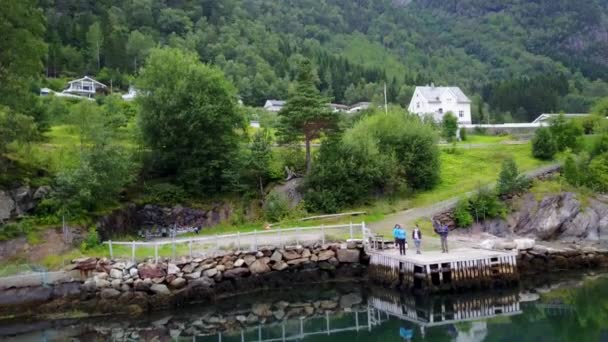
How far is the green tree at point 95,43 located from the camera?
4203 inches

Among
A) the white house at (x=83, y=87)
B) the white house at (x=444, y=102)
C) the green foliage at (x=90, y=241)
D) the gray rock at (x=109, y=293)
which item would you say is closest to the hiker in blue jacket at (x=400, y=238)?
the gray rock at (x=109, y=293)

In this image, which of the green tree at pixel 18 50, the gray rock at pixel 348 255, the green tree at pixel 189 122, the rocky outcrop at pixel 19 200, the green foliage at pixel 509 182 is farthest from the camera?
the green foliage at pixel 509 182

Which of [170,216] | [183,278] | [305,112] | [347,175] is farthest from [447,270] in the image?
[170,216]

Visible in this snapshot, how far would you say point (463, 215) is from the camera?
36375mm

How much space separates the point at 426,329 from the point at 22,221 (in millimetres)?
20406

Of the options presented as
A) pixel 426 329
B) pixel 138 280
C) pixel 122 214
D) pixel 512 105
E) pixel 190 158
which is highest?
pixel 512 105

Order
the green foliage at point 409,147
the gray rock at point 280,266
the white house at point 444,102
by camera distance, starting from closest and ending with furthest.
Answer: the gray rock at point 280,266
the green foliage at point 409,147
the white house at point 444,102

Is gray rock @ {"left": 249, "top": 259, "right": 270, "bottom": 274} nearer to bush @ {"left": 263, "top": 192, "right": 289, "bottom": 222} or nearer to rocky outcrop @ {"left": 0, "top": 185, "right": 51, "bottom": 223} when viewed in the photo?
bush @ {"left": 263, "top": 192, "right": 289, "bottom": 222}

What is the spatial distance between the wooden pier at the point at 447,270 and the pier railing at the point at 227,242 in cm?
295

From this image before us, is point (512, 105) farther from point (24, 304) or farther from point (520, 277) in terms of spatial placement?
point (24, 304)

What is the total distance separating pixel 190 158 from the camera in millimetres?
38438

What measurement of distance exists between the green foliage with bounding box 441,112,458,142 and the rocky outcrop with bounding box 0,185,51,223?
4226 centimetres

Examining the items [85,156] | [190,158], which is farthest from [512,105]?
[85,156]

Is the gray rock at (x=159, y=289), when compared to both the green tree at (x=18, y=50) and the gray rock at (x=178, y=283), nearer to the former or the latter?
the gray rock at (x=178, y=283)
